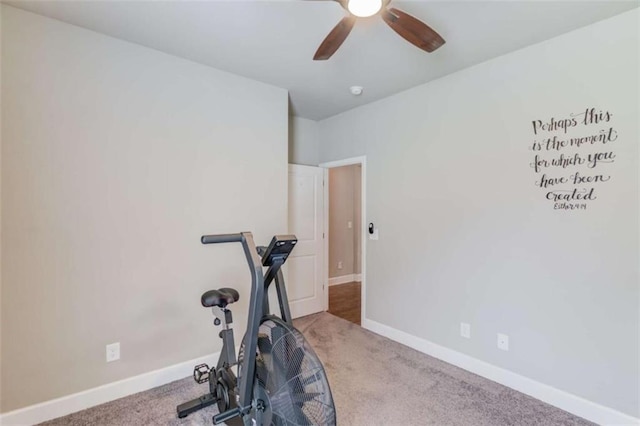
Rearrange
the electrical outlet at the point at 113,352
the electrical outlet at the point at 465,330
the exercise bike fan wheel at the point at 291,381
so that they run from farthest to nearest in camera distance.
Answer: the electrical outlet at the point at 465,330
the electrical outlet at the point at 113,352
the exercise bike fan wheel at the point at 291,381

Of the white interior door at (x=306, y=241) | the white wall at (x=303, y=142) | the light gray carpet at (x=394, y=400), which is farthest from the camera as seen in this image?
the white wall at (x=303, y=142)

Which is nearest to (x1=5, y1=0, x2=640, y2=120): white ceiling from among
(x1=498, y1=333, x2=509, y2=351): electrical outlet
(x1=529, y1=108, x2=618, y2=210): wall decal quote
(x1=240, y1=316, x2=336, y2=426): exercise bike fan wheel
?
(x1=529, y1=108, x2=618, y2=210): wall decal quote

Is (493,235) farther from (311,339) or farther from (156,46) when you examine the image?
(156,46)

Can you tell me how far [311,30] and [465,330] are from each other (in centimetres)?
270

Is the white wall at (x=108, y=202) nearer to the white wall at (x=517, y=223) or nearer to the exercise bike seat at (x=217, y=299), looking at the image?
the exercise bike seat at (x=217, y=299)

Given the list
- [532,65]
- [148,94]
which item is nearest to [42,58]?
[148,94]

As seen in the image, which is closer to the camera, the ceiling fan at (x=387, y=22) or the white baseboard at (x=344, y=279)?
the ceiling fan at (x=387, y=22)

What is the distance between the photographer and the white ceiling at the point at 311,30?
1935 millimetres

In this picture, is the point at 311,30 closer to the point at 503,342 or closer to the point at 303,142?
the point at 303,142

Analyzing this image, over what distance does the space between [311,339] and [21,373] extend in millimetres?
2257

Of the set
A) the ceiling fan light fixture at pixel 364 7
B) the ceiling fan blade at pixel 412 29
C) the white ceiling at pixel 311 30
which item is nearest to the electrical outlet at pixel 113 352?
the white ceiling at pixel 311 30

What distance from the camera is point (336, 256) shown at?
573 centimetres

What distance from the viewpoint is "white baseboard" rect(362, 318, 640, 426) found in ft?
6.64

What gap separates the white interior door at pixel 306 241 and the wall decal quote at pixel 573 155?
244 cm
